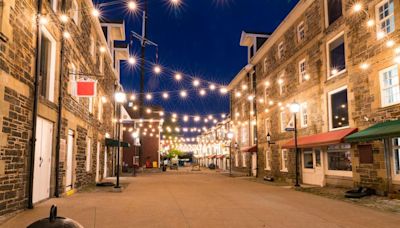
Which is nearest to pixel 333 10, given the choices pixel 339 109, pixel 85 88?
pixel 339 109

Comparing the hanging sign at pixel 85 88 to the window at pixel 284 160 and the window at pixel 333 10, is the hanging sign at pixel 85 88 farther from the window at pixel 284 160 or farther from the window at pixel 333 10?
the window at pixel 284 160

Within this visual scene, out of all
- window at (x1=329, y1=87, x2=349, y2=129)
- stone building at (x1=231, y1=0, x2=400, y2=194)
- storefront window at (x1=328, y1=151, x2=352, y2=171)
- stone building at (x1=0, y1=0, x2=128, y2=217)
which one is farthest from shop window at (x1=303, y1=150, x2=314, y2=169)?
stone building at (x1=0, y1=0, x2=128, y2=217)

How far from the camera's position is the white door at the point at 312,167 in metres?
18.5

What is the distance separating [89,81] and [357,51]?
1089 centimetres

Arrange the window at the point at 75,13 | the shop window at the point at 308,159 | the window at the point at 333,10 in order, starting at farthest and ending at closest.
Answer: the shop window at the point at 308,159, the window at the point at 333,10, the window at the point at 75,13

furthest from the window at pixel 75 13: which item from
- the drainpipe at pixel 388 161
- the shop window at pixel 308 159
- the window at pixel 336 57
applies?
the shop window at pixel 308 159

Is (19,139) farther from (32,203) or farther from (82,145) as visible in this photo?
(82,145)

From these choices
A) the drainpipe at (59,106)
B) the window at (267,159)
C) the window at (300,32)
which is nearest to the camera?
the drainpipe at (59,106)

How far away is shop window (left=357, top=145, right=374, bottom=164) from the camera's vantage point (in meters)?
13.8

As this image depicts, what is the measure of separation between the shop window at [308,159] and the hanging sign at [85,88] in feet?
40.2

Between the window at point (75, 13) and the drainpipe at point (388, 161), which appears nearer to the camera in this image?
the drainpipe at point (388, 161)

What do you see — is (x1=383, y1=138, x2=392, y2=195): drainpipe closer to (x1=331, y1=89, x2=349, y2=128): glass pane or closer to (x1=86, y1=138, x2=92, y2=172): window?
(x1=331, y1=89, x2=349, y2=128): glass pane

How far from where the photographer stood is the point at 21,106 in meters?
9.12

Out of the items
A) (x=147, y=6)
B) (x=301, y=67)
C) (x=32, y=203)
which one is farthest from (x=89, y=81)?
(x=147, y=6)
